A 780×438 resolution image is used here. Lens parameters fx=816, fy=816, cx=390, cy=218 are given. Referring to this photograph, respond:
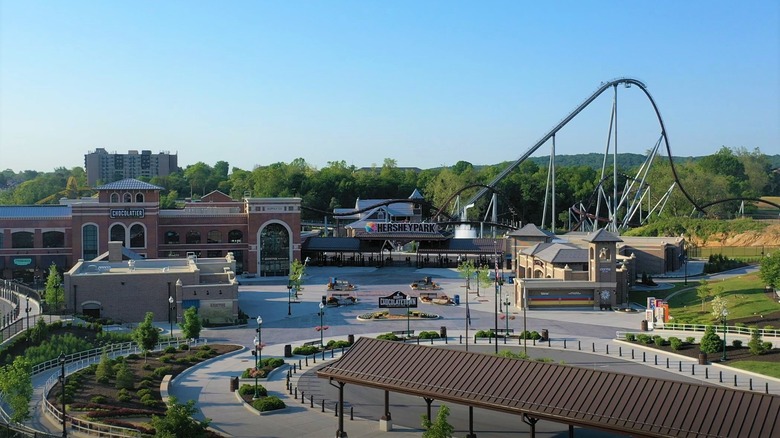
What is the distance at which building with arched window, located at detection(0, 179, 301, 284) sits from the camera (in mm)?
91812

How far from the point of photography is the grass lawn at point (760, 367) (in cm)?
4538

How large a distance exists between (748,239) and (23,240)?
99.5 metres

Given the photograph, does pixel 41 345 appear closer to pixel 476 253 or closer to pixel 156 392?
pixel 156 392

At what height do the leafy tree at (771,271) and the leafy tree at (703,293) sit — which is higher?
the leafy tree at (771,271)

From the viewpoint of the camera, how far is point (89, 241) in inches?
3666

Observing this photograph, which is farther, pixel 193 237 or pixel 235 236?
pixel 235 236

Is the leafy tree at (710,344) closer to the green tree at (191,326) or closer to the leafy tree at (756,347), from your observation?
the leafy tree at (756,347)

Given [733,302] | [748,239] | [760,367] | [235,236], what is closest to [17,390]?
[760,367]

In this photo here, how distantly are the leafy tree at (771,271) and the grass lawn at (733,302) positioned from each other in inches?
57.8

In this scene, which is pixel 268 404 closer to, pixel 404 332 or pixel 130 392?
pixel 130 392

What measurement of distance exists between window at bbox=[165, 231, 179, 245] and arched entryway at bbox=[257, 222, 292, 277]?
32.7 ft

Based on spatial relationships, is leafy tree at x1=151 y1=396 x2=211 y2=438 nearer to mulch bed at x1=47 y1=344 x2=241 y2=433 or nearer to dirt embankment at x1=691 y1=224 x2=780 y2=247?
mulch bed at x1=47 y1=344 x2=241 y2=433

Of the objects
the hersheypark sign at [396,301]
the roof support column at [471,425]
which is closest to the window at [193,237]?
the hersheypark sign at [396,301]

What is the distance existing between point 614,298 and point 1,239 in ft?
218
